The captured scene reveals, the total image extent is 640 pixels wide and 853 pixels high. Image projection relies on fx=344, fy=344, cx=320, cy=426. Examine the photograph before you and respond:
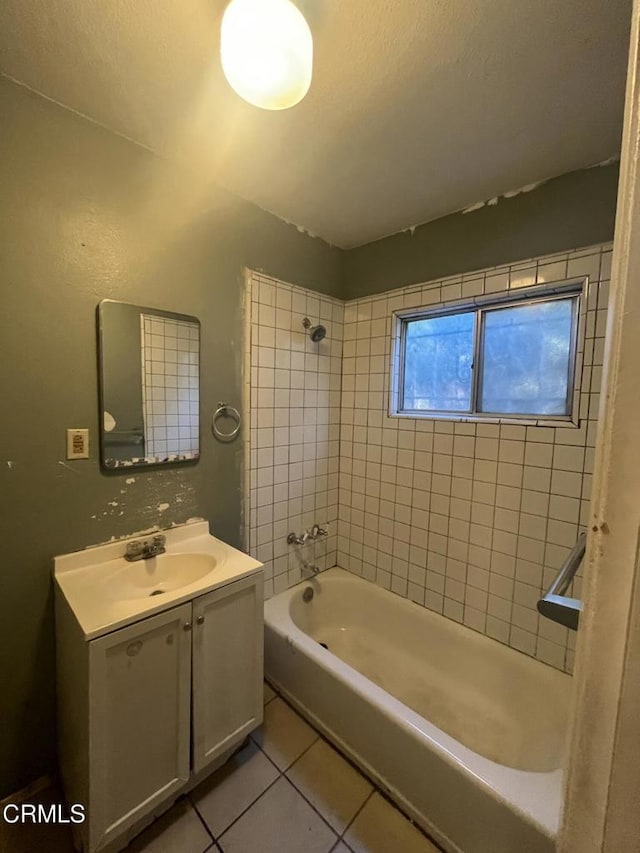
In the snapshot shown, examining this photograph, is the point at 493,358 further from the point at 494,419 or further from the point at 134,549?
the point at 134,549

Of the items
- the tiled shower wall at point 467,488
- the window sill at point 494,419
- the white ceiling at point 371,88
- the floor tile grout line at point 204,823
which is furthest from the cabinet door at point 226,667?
the white ceiling at point 371,88

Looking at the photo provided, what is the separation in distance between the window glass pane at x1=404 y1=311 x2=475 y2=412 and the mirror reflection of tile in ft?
3.98

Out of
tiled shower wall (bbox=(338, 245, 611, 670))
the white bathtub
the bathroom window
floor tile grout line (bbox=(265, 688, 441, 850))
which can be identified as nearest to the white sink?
the white bathtub

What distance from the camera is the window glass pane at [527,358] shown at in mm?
1545

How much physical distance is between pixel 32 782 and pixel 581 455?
2.43 m

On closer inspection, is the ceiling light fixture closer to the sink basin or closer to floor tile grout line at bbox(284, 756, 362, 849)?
the sink basin

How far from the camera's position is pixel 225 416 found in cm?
168

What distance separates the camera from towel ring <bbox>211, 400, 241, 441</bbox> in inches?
64.9

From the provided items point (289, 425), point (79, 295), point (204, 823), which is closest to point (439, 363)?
point (289, 425)

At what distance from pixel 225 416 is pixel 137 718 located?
1139 millimetres

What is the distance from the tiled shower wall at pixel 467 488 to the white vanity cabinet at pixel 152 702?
0.99 metres

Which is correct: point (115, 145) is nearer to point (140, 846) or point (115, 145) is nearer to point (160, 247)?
point (160, 247)

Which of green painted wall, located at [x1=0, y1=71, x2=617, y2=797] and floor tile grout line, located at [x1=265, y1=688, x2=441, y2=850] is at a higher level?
green painted wall, located at [x1=0, y1=71, x2=617, y2=797]

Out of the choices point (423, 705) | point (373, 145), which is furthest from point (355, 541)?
point (373, 145)
